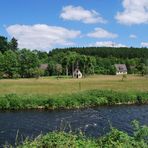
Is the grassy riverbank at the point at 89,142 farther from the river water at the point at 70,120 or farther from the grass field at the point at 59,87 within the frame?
the grass field at the point at 59,87

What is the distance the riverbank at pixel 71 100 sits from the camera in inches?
1999

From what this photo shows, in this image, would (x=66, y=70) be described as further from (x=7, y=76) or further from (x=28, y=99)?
(x=28, y=99)

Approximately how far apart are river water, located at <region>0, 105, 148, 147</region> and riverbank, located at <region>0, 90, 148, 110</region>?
275 cm

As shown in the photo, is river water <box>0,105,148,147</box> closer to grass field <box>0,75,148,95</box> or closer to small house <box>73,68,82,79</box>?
grass field <box>0,75,148,95</box>

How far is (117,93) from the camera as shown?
59.0 meters

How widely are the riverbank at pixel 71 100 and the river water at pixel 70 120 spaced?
275 centimetres

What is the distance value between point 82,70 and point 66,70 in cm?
927

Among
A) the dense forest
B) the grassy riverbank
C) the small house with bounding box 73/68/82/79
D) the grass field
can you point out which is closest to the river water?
the grassy riverbank

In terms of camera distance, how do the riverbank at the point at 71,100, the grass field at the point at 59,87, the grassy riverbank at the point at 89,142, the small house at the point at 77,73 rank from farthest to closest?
the small house at the point at 77,73
the grass field at the point at 59,87
the riverbank at the point at 71,100
the grassy riverbank at the point at 89,142

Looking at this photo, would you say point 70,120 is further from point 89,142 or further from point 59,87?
point 59,87

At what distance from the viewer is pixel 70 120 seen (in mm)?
41188

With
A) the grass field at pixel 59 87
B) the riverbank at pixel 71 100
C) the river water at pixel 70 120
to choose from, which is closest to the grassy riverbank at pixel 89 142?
the river water at pixel 70 120

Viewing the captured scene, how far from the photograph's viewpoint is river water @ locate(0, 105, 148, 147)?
111 ft

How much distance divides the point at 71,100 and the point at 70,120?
12.2 metres
